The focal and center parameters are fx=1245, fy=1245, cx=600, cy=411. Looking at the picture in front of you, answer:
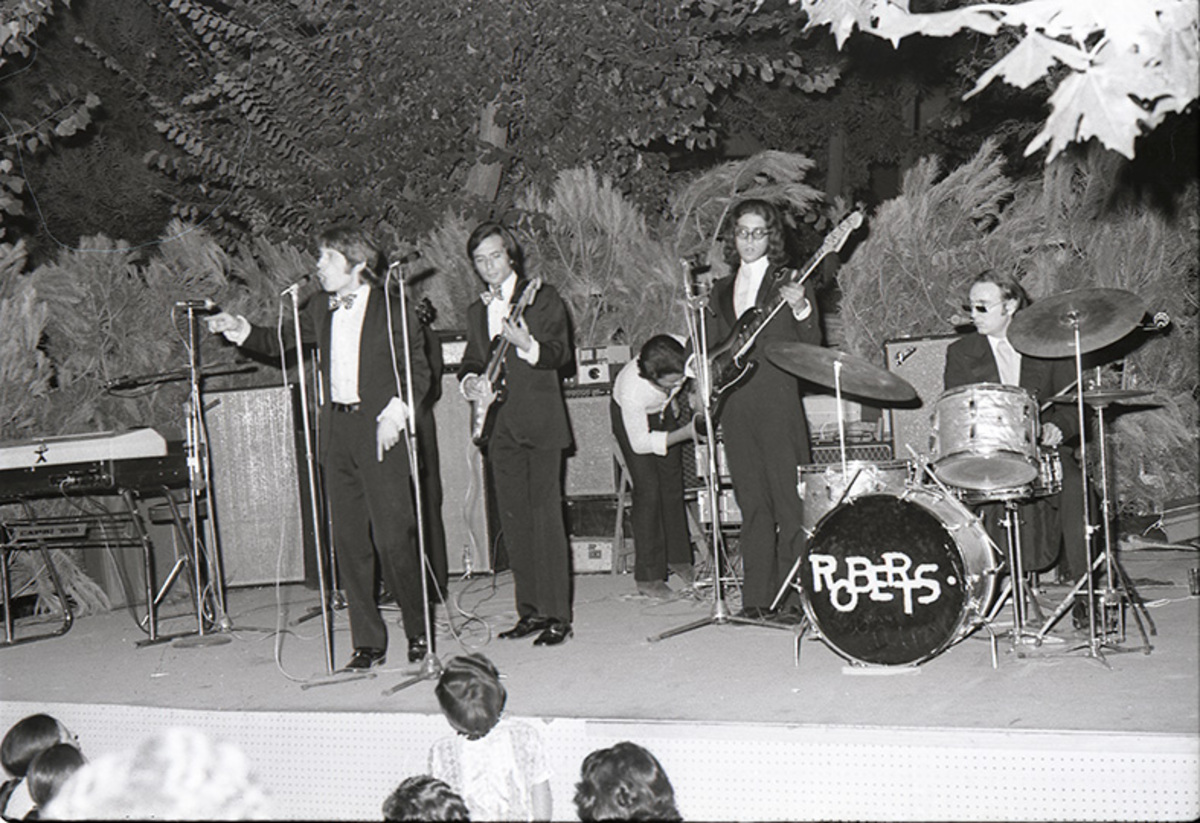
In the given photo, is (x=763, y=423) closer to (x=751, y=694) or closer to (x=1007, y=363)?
(x=1007, y=363)

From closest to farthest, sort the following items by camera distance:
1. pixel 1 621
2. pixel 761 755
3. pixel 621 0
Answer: pixel 761 755
pixel 1 621
pixel 621 0

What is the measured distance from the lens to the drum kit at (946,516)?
16.2 feet

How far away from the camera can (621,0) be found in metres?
10.8

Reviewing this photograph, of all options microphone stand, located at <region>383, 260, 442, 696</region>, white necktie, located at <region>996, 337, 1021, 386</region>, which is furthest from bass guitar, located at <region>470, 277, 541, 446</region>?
white necktie, located at <region>996, 337, 1021, 386</region>

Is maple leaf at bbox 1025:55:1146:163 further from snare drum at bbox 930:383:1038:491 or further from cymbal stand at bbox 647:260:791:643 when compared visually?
cymbal stand at bbox 647:260:791:643

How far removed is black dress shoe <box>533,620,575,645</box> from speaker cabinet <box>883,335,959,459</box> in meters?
2.85

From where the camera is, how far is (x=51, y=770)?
3.81 meters

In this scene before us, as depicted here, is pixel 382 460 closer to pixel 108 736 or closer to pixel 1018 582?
pixel 108 736

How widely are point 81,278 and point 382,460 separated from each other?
5.01 metres

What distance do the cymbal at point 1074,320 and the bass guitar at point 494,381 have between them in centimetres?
219

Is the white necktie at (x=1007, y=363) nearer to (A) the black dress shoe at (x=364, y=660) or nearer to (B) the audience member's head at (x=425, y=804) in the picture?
(A) the black dress shoe at (x=364, y=660)

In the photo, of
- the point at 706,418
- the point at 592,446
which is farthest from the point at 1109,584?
the point at 592,446

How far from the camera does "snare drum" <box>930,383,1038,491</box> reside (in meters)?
5.07

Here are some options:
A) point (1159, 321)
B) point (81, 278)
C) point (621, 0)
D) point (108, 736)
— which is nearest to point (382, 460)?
point (108, 736)
